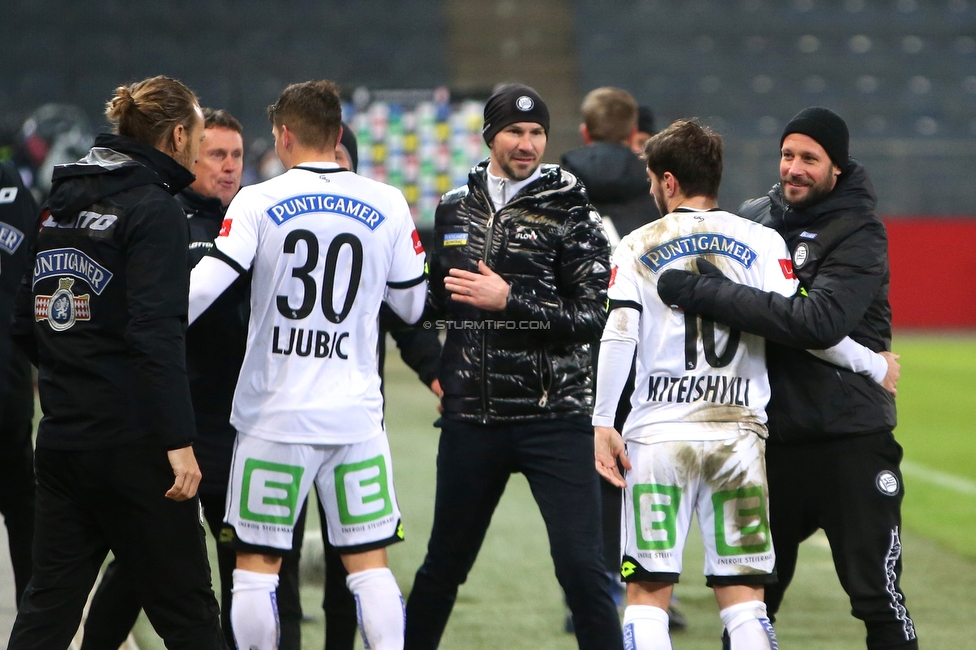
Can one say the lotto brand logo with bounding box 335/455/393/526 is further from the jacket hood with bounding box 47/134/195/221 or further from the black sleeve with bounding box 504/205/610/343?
the jacket hood with bounding box 47/134/195/221

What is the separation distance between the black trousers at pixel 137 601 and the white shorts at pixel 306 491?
0.68ft

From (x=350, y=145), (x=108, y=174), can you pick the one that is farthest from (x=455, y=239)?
(x=108, y=174)

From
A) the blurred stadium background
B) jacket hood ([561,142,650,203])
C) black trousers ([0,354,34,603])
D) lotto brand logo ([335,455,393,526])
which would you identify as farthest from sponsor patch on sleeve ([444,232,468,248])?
the blurred stadium background

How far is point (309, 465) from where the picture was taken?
3.51m

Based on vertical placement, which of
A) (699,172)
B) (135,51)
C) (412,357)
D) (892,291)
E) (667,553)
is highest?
(135,51)

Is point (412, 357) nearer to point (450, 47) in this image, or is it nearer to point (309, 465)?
point (309, 465)

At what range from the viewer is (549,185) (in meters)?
4.06

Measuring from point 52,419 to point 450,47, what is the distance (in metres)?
20.1

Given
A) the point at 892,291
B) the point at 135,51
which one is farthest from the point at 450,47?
the point at 892,291

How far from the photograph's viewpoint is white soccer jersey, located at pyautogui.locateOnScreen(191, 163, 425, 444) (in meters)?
3.49

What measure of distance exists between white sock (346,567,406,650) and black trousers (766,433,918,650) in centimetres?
131

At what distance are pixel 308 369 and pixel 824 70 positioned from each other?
72.5 feet

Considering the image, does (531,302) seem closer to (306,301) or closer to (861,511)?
(306,301)

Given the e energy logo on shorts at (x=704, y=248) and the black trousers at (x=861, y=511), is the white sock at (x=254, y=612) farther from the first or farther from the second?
the black trousers at (x=861, y=511)
